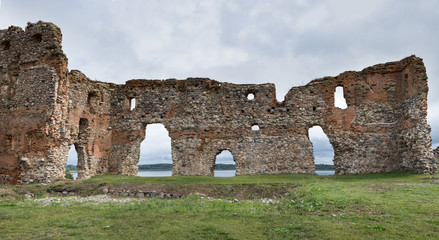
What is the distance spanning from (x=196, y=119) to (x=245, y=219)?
13.1 meters

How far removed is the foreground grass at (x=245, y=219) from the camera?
5.88 metres

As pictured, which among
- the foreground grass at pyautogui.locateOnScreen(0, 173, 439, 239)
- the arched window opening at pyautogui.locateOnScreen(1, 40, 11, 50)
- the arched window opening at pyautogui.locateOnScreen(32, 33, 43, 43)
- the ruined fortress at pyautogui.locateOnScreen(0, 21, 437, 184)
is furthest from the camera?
the arched window opening at pyautogui.locateOnScreen(1, 40, 11, 50)

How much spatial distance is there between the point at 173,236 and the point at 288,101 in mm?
15301

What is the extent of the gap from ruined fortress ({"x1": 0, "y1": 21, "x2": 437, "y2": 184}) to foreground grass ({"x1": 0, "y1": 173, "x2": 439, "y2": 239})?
6762 mm

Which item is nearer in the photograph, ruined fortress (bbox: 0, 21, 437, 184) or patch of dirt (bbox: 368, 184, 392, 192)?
patch of dirt (bbox: 368, 184, 392, 192)

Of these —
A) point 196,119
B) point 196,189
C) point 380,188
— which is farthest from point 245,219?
point 196,119

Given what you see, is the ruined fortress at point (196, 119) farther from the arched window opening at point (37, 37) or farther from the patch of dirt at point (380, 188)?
the patch of dirt at point (380, 188)

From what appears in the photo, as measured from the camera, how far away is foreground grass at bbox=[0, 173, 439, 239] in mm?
5883

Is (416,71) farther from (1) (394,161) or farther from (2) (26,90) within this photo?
(2) (26,90)

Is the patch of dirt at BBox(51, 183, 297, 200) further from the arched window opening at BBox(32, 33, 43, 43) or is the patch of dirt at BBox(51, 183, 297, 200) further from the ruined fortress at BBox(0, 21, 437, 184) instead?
the arched window opening at BBox(32, 33, 43, 43)

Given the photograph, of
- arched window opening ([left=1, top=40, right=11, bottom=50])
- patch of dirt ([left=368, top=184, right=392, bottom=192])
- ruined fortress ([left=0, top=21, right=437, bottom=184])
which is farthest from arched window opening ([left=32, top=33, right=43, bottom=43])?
patch of dirt ([left=368, top=184, right=392, bottom=192])

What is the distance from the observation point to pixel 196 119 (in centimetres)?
1986

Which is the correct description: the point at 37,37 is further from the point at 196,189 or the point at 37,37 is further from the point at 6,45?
the point at 196,189

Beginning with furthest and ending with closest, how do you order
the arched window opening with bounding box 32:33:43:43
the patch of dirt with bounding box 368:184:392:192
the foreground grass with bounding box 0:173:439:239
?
the arched window opening with bounding box 32:33:43:43
the patch of dirt with bounding box 368:184:392:192
the foreground grass with bounding box 0:173:439:239
